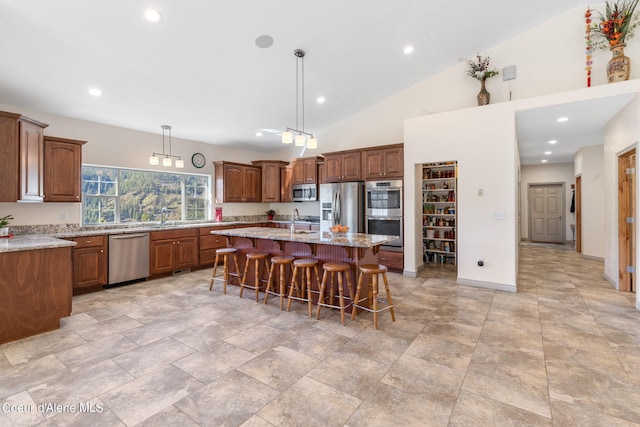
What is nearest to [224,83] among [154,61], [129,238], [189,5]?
[154,61]

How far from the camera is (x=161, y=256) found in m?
5.18

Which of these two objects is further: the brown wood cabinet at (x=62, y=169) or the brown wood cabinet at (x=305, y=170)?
the brown wood cabinet at (x=305, y=170)

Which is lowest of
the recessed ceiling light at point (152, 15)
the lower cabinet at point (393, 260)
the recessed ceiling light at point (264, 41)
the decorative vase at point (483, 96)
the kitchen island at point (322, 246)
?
the lower cabinet at point (393, 260)

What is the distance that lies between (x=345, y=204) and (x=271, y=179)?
239cm

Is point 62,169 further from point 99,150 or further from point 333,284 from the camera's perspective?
point 333,284

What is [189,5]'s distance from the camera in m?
2.94

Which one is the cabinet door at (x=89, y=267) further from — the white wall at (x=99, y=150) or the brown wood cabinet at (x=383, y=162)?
the brown wood cabinet at (x=383, y=162)

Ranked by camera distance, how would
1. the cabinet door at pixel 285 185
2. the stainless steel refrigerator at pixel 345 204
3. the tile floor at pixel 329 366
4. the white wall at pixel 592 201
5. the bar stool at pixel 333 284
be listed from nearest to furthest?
the tile floor at pixel 329 366, the bar stool at pixel 333 284, the stainless steel refrigerator at pixel 345 204, the white wall at pixel 592 201, the cabinet door at pixel 285 185

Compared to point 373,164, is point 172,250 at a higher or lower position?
lower

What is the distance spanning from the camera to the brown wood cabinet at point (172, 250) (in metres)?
5.08

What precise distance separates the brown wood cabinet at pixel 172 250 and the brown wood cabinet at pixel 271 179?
215 centimetres

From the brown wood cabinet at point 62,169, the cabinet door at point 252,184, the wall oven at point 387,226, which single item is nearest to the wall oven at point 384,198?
the wall oven at point 387,226

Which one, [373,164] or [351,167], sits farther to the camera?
[351,167]

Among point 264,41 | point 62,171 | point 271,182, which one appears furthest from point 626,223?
point 62,171
